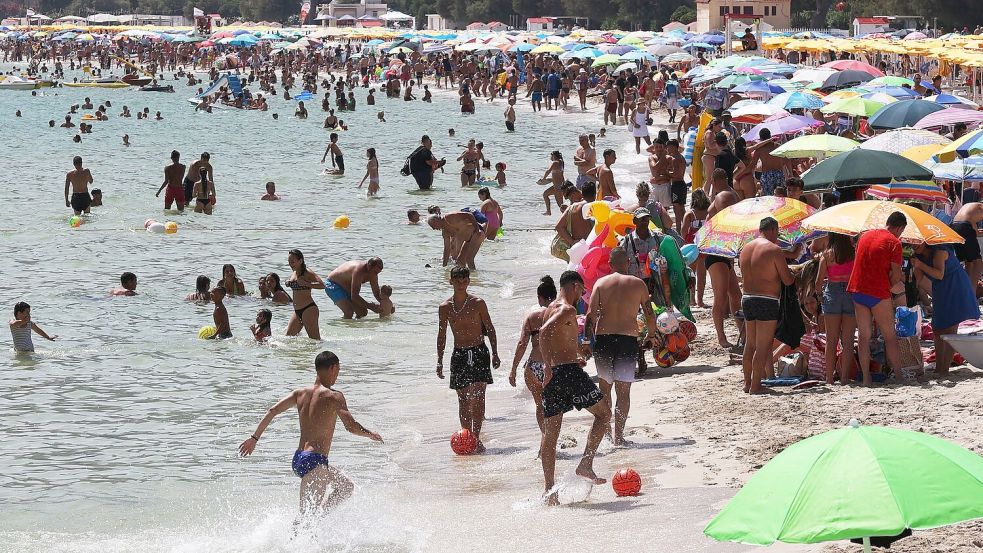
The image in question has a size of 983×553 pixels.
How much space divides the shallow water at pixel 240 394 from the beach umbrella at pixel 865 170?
10.9ft

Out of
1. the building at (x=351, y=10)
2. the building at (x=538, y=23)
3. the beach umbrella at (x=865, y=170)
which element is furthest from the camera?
the building at (x=351, y=10)

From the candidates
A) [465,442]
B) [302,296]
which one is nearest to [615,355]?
[465,442]

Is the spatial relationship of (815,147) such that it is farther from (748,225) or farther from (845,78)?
(845,78)

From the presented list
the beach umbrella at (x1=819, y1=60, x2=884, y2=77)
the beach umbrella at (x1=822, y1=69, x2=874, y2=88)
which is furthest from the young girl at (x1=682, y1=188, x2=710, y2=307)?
the beach umbrella at (x1=819, y1=60, x2=884, y2=77)

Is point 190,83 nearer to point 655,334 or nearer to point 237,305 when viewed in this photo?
point 237,305

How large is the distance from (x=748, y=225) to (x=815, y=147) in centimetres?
426

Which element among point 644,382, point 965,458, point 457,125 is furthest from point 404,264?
point 457,125

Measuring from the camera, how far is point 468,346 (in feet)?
28.1

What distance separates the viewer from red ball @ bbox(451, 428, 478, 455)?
870cm

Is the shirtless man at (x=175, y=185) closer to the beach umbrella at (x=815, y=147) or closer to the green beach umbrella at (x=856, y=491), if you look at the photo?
the beach umbrella at (x=815, y=147)

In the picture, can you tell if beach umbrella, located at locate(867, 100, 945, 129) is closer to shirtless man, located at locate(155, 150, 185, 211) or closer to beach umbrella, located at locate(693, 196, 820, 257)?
beach umbrella, located at locate(693, 196, 820, 257)

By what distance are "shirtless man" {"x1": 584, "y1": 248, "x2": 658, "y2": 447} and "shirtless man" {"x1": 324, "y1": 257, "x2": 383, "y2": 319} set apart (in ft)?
16.9

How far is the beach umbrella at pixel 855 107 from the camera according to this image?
17.7 meters

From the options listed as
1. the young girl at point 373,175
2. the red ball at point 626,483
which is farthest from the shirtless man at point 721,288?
the young girl at point 373,175
